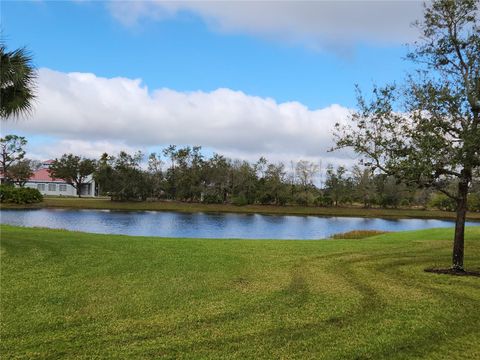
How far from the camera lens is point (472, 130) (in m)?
10.3

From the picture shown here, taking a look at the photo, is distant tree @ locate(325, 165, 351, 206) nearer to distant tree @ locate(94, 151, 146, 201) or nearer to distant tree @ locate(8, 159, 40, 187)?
distant tree @ locate(94, 151, 146, 201)

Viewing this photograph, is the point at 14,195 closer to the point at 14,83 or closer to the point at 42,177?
the point at 42,177

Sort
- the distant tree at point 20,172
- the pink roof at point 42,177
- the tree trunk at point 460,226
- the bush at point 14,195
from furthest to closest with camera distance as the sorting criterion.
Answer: the pink roof at point 42,177
the distant tree at point 20,172
the bush at point 14,195
the tree trunk at point 460,226

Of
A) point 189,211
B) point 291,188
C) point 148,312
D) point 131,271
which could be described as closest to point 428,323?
point 148,312

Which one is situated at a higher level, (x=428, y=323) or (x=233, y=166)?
(x=233, y=166)

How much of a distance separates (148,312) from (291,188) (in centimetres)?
7575

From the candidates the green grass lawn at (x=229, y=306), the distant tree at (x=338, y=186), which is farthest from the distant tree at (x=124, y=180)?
the green grass lawn at (x=229, y=306)

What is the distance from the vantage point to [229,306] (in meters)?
8.00

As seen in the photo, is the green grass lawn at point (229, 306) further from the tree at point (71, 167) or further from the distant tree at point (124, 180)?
the tree at point (71, 167)

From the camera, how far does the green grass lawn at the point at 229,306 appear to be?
605cm

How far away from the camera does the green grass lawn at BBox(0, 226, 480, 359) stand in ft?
19.9

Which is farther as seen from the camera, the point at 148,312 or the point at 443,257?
the point at 443,257

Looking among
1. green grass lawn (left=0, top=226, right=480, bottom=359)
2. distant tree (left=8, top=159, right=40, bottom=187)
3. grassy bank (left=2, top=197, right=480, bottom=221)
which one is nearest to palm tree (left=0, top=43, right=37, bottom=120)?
green grass lawn (left=0, top=226, right=480, bottom=359)

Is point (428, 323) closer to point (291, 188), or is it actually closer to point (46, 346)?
point (46, 346)
